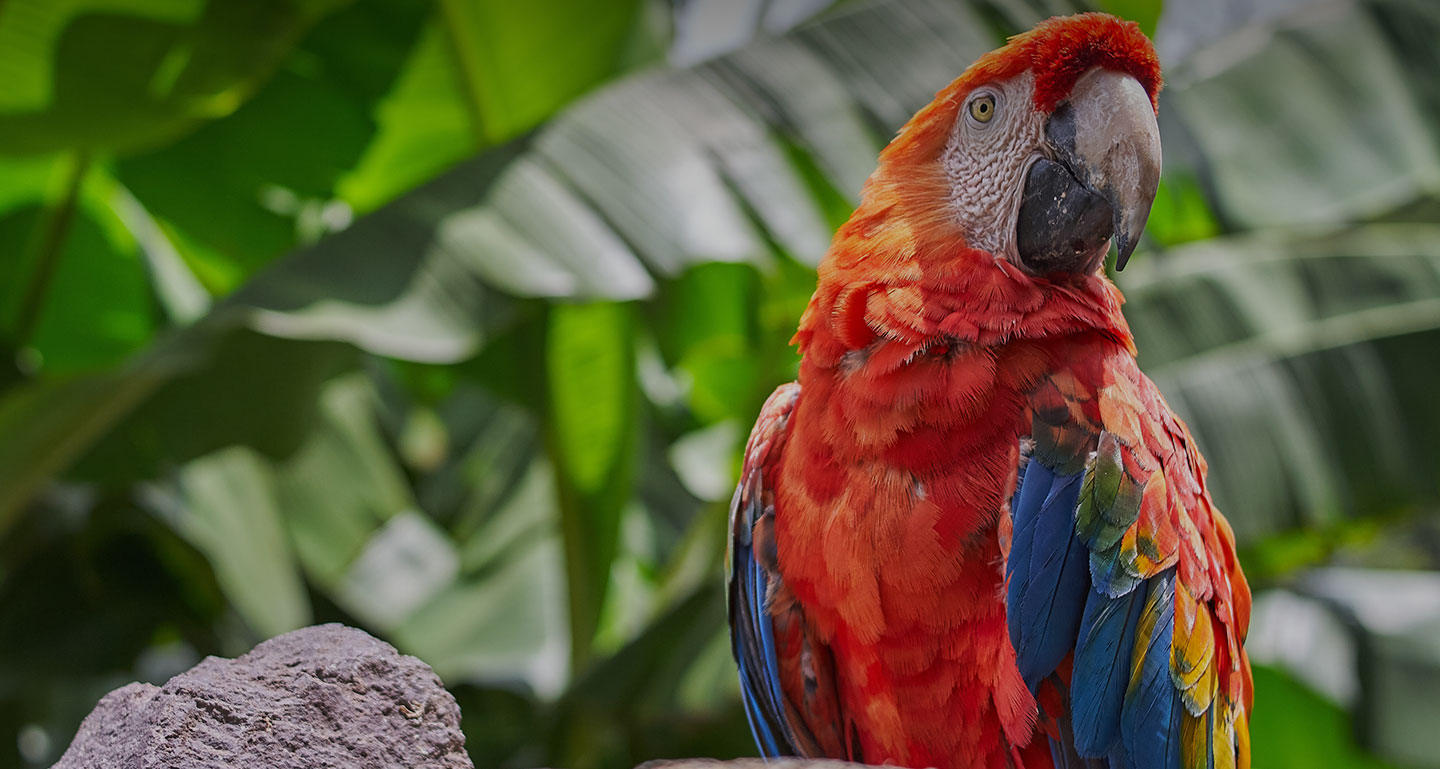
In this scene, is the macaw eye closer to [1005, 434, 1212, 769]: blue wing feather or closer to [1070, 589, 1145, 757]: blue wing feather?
[1005, 434, 1212, 769]: blue wing feather

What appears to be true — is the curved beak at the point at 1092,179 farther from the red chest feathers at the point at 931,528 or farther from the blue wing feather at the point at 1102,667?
the blue wing feather at the point at 1102,667

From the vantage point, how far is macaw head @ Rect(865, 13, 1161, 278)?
98 centimetres

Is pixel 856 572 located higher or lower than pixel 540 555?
higher

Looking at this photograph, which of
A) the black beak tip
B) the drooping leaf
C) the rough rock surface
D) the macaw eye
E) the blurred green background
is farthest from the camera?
the drooping leaf

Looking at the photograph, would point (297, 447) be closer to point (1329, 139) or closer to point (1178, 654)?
point (1178, 654)

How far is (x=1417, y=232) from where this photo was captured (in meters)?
2.57

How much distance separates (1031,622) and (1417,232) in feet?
7.03

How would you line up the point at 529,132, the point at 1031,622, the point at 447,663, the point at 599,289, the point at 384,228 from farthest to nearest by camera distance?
the point at 447,663
the point at 529,132
the point at 384,228
the point at 599,289
the point at 1031,622

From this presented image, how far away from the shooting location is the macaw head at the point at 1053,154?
98 cm

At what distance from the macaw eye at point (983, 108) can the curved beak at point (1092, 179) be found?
68 mm

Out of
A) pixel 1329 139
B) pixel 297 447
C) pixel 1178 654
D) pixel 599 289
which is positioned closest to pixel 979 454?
pixel 1178 654

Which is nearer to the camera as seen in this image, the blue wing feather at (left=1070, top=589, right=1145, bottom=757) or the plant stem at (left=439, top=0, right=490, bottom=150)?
the blue wing feather at (left=1070, top=589, right=1145, bottom=757)

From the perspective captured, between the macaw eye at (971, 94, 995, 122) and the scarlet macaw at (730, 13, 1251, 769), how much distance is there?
12 mm

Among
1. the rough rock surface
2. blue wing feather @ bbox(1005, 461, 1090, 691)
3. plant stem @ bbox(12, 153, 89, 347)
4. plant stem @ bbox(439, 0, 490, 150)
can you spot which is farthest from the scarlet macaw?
plant stem @ bbox(12, 153, 89, 347)
